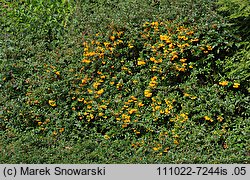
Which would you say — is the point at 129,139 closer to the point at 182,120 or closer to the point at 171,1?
the point at 182,120

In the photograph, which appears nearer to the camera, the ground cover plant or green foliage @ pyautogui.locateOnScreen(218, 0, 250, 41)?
green foliage @ pyautogui.locateOnScreen(218, 0, 250, 41)

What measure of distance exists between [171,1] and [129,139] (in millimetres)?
1692

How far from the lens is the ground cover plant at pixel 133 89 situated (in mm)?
5808

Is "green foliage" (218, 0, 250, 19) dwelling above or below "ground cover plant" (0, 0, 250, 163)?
above

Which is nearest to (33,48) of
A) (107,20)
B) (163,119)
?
(107,20)

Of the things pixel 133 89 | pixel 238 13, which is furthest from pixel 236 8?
pixel 133 89

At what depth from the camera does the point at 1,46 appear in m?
7.58

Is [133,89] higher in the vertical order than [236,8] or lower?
lower

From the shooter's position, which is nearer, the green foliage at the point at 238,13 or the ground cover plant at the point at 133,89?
the green foliage at the point at 238,13

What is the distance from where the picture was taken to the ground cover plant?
19.1 ft

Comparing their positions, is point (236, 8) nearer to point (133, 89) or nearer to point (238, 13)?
point (238, 13)

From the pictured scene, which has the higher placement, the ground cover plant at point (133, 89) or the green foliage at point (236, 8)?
the green foliage at point (236, 8)

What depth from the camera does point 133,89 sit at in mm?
6445

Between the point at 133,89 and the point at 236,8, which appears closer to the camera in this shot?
the point at 236,8
